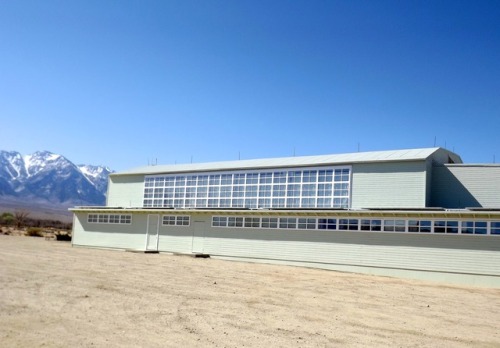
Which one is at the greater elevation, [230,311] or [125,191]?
[125,191]

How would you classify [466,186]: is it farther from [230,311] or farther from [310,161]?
[230,311]

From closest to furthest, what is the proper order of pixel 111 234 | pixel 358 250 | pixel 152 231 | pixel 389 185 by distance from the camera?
1. pixel 358 250
2. pixel 389 185
3. pixel 152 231
4. pixel 111 234

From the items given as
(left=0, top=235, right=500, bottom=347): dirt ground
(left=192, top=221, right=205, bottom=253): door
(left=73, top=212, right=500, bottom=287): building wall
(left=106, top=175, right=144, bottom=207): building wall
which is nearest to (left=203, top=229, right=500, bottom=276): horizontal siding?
(left=73, top=212, right=500, bottom=287): building wall

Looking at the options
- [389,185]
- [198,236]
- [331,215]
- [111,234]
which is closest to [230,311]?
[331,215]

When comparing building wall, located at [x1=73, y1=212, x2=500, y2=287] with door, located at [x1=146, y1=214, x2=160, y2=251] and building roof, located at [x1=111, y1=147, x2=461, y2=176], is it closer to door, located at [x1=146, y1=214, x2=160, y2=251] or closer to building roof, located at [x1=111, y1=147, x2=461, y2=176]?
door, located at [x1=146, y1=214, x2=160, y2=251]

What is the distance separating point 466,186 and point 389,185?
3.90 metres

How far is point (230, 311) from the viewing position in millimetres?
12172

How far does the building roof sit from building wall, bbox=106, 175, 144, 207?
66 cm

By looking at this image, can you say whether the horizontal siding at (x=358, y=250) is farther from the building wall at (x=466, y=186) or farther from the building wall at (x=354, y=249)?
the building wall at (x=466, y=186)

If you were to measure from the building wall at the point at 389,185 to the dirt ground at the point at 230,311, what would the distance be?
259 inches

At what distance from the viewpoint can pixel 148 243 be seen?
34062mm

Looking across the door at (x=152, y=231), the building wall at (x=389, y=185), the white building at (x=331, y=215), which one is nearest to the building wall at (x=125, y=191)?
the white building at (x=331, y=215)

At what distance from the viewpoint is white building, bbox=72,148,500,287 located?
2141 centimetres

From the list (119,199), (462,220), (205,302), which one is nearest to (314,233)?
(462,220)
